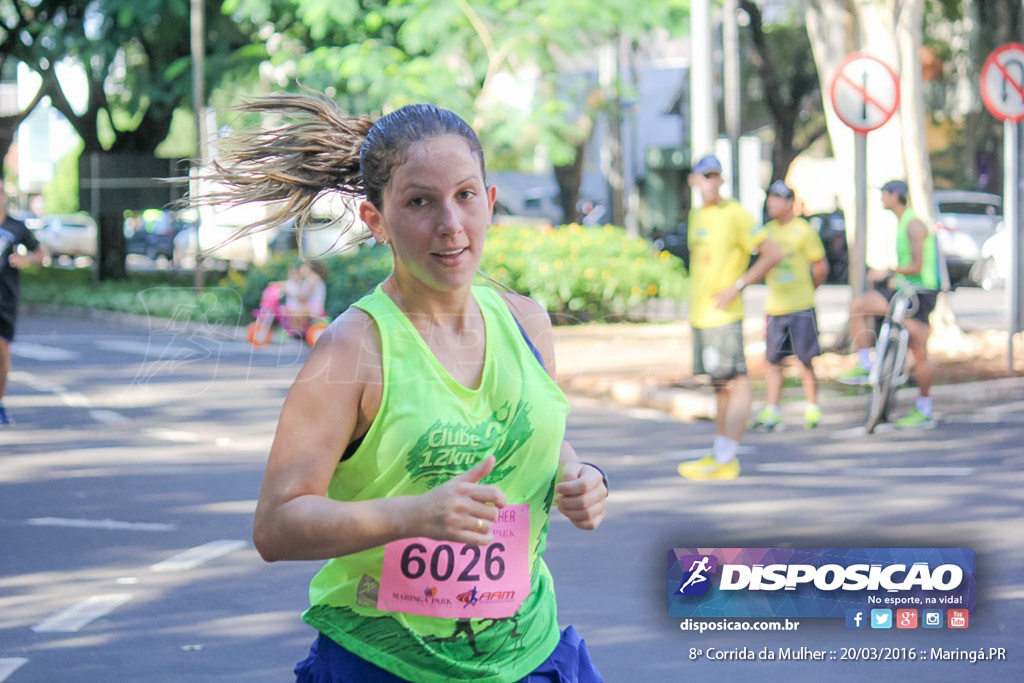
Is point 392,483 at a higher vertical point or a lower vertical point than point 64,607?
higher

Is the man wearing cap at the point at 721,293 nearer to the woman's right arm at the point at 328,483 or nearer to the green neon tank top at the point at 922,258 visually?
the green neon tank top at the point at 922,258

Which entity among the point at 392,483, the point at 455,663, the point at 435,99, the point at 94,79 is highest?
the point at 94,79

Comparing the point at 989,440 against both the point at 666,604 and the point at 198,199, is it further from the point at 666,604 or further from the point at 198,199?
the point at 198,199

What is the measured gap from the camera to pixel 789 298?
1120 centimetres

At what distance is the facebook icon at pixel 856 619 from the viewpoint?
5586mm

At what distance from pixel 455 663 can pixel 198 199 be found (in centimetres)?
110

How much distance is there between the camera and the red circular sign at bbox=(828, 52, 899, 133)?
12.1m

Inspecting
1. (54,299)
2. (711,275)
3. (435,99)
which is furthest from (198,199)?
(54,299)

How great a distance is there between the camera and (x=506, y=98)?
66.9ft

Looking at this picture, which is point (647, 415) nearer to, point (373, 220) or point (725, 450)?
point (725, 450)

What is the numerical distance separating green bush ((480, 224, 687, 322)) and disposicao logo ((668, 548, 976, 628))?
43.1ft

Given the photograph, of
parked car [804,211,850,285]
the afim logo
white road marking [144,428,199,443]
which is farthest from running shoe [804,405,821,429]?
parked car [804,211,850,285]

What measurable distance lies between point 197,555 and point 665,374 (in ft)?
26.0

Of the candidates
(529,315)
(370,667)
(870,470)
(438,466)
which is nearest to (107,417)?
(870,470)
